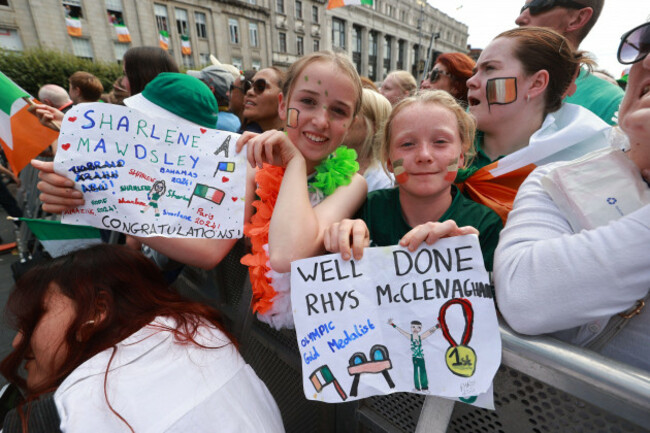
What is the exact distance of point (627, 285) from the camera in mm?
652

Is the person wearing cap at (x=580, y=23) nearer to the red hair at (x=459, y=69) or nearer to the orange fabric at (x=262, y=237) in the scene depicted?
the red hair at (x=459, y=69)

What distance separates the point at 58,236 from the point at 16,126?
556 mm

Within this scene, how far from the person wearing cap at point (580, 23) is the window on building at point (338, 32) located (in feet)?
125

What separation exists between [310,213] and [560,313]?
0.72m

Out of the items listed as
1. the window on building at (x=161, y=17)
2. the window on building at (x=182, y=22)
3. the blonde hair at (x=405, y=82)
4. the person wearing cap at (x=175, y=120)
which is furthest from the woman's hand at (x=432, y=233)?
the window on building at (x=182, y=22)

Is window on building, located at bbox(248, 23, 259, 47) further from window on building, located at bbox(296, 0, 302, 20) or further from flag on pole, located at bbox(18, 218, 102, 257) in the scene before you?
flag on pole, located at bbox(18, 218, 102, 257)

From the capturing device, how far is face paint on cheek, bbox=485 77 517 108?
146 cm

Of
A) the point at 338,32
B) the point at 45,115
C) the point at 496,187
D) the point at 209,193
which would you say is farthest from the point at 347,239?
the point at 338,32

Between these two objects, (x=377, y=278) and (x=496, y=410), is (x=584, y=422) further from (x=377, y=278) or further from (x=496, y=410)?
(x=377, y=278)

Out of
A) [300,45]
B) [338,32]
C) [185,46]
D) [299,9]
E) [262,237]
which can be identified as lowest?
[262,237]

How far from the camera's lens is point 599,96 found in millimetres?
1932

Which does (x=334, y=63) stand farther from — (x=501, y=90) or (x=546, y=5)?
(x=546, y=5)

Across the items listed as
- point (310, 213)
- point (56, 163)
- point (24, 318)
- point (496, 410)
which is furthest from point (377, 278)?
point (56, 163)

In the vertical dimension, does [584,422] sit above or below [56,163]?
below
